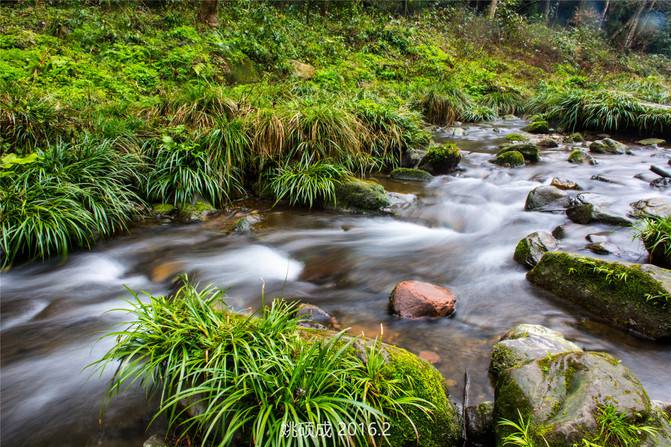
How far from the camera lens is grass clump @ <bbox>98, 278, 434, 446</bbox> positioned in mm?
1887

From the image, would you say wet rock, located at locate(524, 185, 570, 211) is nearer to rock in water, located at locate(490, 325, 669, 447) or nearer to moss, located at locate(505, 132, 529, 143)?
rock in water, located at locate(490, 325, 669, 447)

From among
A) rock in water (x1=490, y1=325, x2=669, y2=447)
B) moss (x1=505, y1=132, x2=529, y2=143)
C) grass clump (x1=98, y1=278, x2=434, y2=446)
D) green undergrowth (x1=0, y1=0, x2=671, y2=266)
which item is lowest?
rock in water (x1=490, y1=325, x2=669, y2=447)

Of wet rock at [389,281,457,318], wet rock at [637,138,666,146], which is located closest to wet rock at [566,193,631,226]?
wet rock at [389,281,457,318]

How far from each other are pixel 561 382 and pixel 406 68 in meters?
16.4

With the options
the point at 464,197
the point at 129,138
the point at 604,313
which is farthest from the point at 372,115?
the point at 604,313

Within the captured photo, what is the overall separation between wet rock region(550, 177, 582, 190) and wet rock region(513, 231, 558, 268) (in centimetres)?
260

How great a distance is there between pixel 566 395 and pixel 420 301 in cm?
154

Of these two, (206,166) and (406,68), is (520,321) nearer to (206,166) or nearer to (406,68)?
(206,166)

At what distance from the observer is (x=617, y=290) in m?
3.27

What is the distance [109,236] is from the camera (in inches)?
200

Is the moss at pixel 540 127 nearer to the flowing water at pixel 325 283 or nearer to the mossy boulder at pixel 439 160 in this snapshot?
the flowing water at pixel 325 283

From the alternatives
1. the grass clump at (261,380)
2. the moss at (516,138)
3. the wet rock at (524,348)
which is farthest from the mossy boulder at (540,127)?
the grass clump at (261,380)

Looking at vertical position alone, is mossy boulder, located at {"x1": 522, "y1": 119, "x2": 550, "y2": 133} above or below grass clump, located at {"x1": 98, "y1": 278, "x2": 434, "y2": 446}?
above

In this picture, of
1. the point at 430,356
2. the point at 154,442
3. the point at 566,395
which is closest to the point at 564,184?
the point at 430,356
